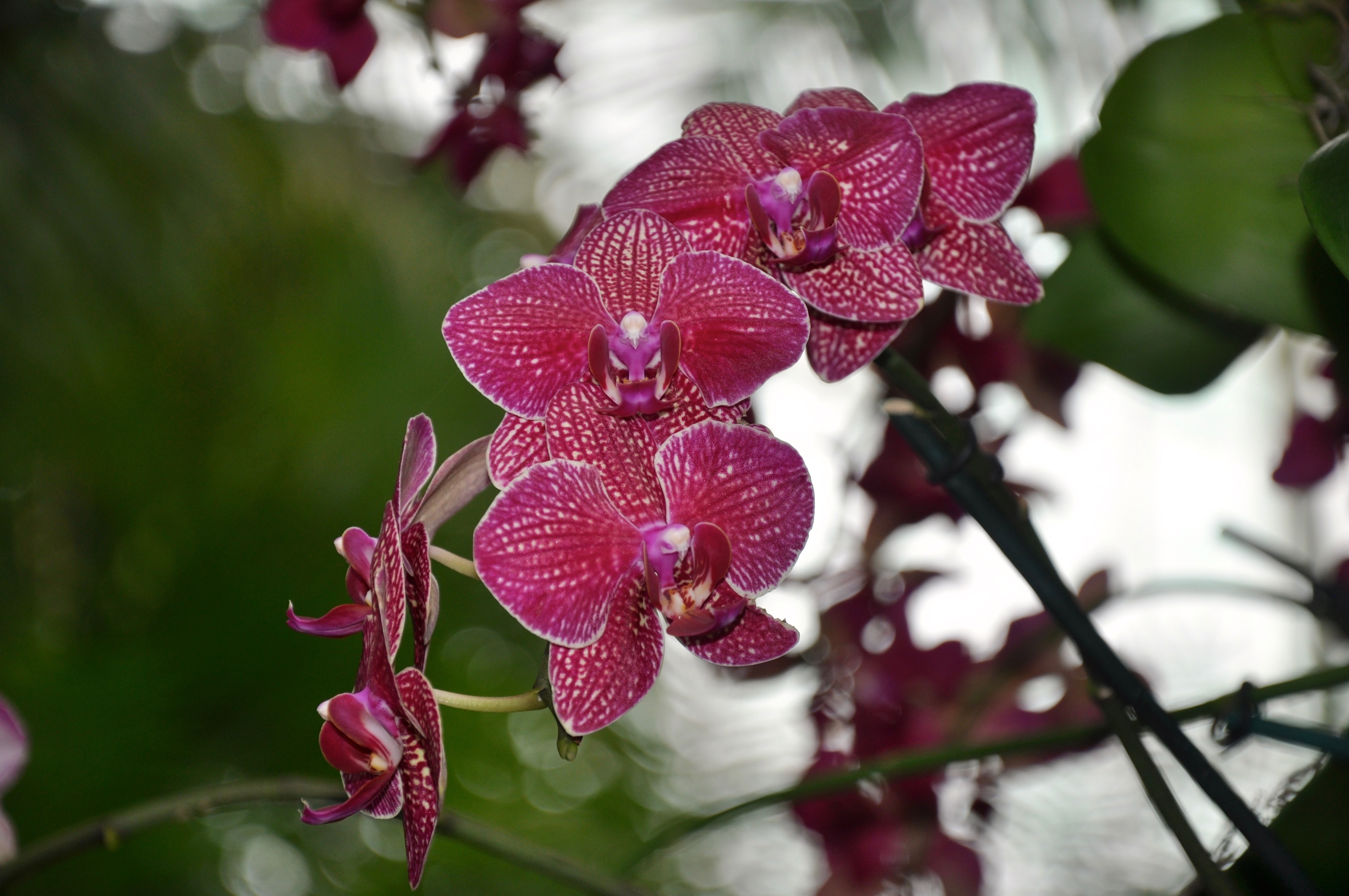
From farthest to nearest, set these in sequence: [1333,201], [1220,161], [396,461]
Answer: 1. [396,461]
2. [1220,161]
3. [1333,201]

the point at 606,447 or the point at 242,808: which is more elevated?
the point at 606,447

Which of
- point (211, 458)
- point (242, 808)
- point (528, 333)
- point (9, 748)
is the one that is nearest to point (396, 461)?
point (211, 458)

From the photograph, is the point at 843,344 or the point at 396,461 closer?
the point at 843,344

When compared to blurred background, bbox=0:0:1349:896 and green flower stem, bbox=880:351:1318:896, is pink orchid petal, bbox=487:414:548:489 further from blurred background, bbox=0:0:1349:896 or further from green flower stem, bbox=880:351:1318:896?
blurred background, bbox=0:0:1349:896

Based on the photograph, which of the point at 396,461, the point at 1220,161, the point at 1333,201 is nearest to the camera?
the point at 1333,201

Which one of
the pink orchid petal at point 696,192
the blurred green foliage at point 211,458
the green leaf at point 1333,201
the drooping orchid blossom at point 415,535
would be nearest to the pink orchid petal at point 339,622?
the drooping orchid blossom at point 415,535

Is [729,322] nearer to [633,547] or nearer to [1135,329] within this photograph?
[633,547]

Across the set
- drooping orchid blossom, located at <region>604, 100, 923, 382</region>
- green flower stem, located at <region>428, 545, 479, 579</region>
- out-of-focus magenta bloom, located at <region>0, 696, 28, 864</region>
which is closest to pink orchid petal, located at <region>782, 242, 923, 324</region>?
drooping orchid blossom, located at <region>604, 100, 923, 382</region>
